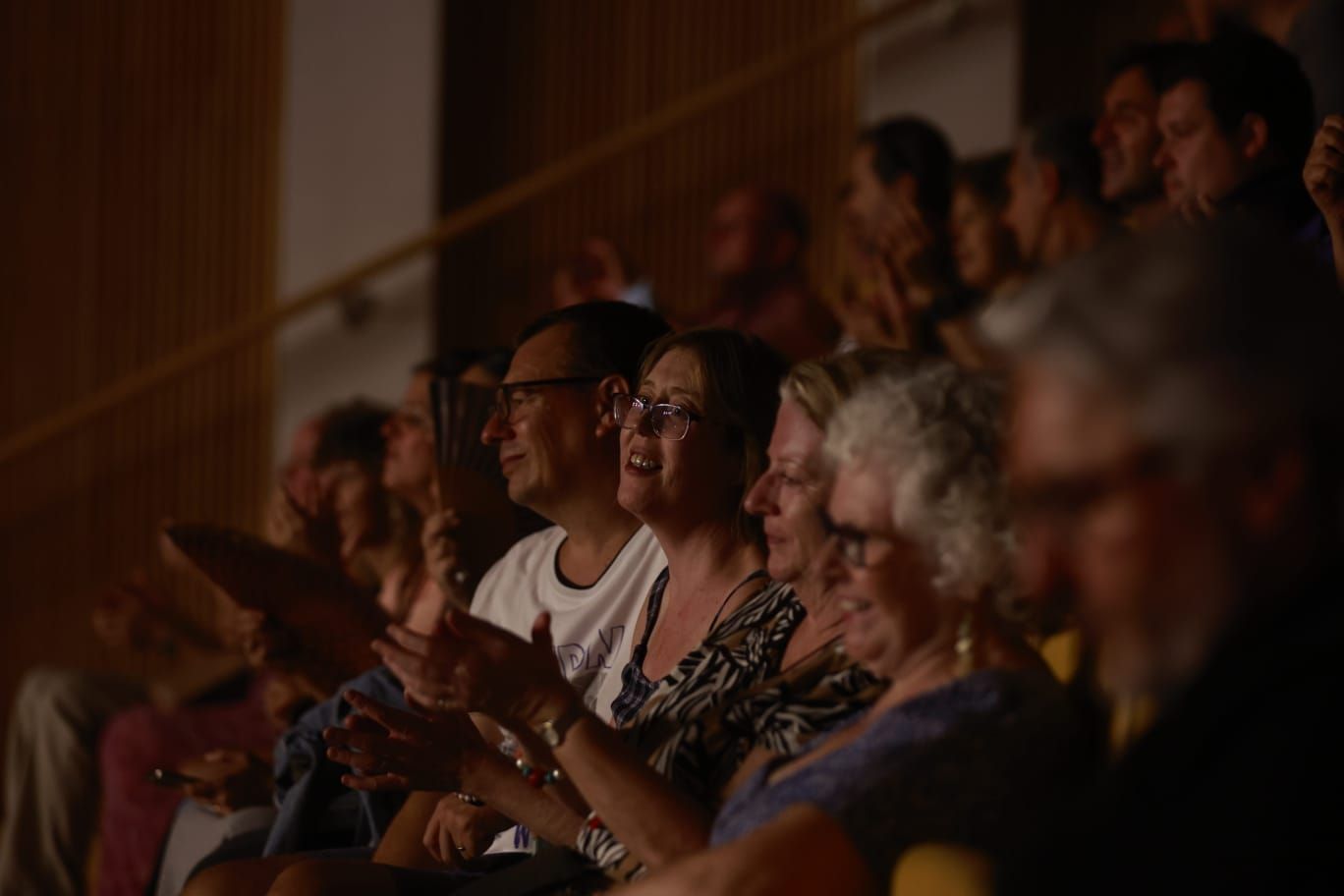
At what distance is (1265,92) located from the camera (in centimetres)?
247

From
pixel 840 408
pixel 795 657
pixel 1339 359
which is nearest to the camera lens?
pixel 1339 359

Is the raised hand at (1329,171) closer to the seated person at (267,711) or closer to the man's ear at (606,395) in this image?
the man's ear at (606,395)

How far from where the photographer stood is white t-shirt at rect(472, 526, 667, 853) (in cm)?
223

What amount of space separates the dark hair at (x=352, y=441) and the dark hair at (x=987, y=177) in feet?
4.27

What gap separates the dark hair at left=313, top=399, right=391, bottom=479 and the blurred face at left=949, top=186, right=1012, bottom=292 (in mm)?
1230

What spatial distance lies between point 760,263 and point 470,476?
56.2 inches

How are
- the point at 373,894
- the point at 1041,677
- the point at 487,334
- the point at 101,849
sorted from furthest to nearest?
the point at 487,334 → the point at 101,849 → the point at 373,894 → the point at 1041,677

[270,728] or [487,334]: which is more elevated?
[487,334]

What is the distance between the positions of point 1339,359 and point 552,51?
4.15m

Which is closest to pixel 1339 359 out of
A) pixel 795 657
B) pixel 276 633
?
pixel 795 657

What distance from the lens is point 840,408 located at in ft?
5.16

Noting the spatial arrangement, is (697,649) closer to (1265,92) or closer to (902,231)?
(1265,92)

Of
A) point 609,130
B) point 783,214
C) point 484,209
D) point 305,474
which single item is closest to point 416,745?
point 305,474

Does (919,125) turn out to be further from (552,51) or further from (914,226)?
(552,51)
